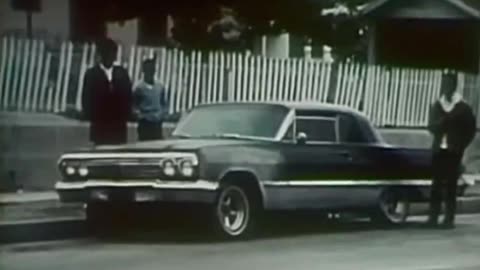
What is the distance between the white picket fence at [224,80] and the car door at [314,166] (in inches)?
2.7

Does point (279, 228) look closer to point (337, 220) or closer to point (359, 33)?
point (337, 220)

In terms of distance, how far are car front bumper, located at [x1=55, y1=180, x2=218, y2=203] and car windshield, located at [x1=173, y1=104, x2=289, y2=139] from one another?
0.15m

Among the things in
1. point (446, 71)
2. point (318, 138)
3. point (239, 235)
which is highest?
point (446, 71)

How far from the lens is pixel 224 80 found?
9.55ft

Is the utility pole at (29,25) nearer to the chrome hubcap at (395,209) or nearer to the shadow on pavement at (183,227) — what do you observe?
the shadow on pavement at (183,227)

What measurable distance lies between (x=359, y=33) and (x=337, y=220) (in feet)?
1.76

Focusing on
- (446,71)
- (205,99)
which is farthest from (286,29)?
(446,71)

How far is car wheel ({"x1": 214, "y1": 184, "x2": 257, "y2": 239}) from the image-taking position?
293 cm

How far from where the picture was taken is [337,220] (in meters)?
3.12

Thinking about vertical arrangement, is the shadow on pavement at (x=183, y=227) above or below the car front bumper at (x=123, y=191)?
below

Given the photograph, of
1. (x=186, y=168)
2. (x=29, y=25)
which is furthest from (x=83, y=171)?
(x=29, y=25)

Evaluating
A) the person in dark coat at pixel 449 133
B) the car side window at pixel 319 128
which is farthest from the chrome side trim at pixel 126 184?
the person in dark coat at pixel 449 133

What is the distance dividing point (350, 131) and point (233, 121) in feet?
1.15

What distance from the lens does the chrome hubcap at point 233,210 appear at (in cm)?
293
